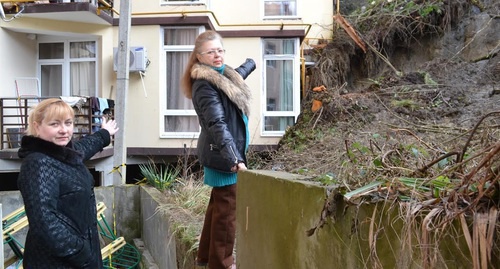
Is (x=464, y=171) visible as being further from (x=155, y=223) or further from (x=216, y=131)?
(x=155, y=223)

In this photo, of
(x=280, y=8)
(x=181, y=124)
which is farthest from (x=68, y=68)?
(x=280, y=8)

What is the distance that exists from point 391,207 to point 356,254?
32 cm

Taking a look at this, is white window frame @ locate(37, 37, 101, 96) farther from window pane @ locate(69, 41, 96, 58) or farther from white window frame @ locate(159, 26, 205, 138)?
white window frame @ locate(159, 26, 205, 138)

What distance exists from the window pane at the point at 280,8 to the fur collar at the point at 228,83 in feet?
32.5

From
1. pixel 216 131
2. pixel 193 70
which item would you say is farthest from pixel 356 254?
pixel 193 70

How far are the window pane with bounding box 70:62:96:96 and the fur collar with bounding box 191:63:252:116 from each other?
9.63 meters

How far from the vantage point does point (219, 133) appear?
3.14 m

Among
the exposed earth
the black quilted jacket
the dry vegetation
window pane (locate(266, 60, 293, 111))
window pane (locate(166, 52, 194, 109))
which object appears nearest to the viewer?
the dry vegetation

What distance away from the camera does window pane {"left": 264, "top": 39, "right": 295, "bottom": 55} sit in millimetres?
12375

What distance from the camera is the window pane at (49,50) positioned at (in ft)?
41.7

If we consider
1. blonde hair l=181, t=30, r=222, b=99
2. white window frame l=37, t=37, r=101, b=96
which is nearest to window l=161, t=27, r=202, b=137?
white window frame l=37, t=37, r=101, b=96

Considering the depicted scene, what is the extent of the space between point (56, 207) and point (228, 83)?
4.43ft

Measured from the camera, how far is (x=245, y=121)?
11.2ft

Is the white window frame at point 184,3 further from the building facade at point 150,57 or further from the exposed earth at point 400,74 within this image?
the exposed earth at point 400,74
